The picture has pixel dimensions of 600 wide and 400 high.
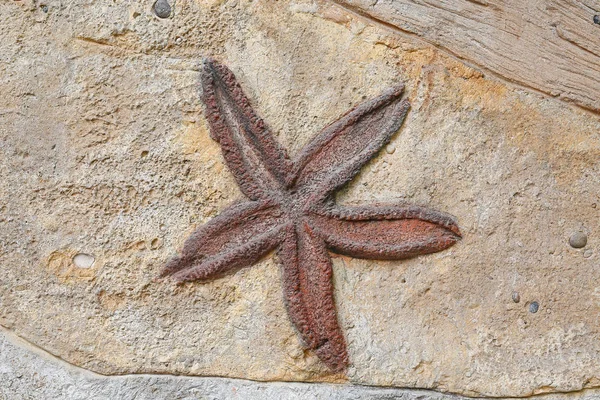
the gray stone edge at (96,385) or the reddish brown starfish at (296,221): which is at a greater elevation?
the reddish brown starfish at (296,221)

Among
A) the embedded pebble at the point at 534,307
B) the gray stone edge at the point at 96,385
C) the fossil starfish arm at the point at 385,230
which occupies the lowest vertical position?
the gray stone edge at the point at 96,385

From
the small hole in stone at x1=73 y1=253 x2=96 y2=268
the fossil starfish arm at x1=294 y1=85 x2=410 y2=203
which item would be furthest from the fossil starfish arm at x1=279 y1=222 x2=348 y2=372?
the small hole in stone at x1=73 y1=253 x2=96 y2=268

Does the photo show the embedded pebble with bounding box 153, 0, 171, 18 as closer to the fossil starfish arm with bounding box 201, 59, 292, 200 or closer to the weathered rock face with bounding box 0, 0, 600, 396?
the weathered rock face with bounding box 0, 0, 600, 396

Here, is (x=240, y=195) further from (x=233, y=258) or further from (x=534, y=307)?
(x=534, y=307)

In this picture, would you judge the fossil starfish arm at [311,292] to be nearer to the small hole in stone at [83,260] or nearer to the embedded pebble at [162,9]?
the small hole in stone at [83,260]

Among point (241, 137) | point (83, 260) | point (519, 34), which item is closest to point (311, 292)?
point (241, 137)

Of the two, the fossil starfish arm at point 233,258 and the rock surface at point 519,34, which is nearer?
the fossil starfish arm at point 233,258

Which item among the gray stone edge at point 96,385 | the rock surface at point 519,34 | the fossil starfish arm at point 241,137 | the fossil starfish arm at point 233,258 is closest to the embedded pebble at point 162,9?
the fossil starfish arm at point 241,137
